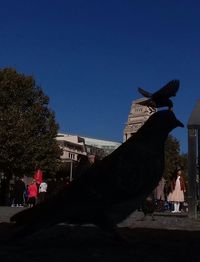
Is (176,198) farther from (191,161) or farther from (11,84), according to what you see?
(11,84)

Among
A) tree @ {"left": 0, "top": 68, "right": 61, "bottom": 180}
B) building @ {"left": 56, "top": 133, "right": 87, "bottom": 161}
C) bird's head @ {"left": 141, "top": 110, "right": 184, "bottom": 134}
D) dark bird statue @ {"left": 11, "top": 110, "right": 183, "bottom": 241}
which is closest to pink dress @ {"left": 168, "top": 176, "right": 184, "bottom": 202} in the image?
bird's head @ {"left": 141, "top": 110, "right": 184, "bottom": 134}

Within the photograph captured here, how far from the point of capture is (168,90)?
691cm

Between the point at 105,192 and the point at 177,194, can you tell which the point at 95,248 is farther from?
the point at 177,194

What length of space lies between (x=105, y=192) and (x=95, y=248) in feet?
2.09

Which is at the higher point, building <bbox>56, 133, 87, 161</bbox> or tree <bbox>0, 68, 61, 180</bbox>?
building <bbox>56, 133, 87, 161</bbox>

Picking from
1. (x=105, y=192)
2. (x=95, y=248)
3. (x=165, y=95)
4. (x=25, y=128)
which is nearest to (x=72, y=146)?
(x=25, y=128)

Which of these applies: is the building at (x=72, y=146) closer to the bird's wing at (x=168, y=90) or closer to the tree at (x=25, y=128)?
the tree at (x=25, y=128)

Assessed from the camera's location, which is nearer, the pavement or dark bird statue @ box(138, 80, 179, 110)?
dark bird statue @ box(138, 80, 179, 110)

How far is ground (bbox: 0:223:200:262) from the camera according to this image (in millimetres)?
5332

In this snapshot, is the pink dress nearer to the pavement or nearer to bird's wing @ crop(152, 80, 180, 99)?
the pavement

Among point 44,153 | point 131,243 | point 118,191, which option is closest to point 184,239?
point 131,243

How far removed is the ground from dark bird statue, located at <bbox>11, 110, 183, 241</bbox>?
306 mm

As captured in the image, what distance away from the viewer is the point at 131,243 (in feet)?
22.0

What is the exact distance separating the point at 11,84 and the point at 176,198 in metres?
27.4
